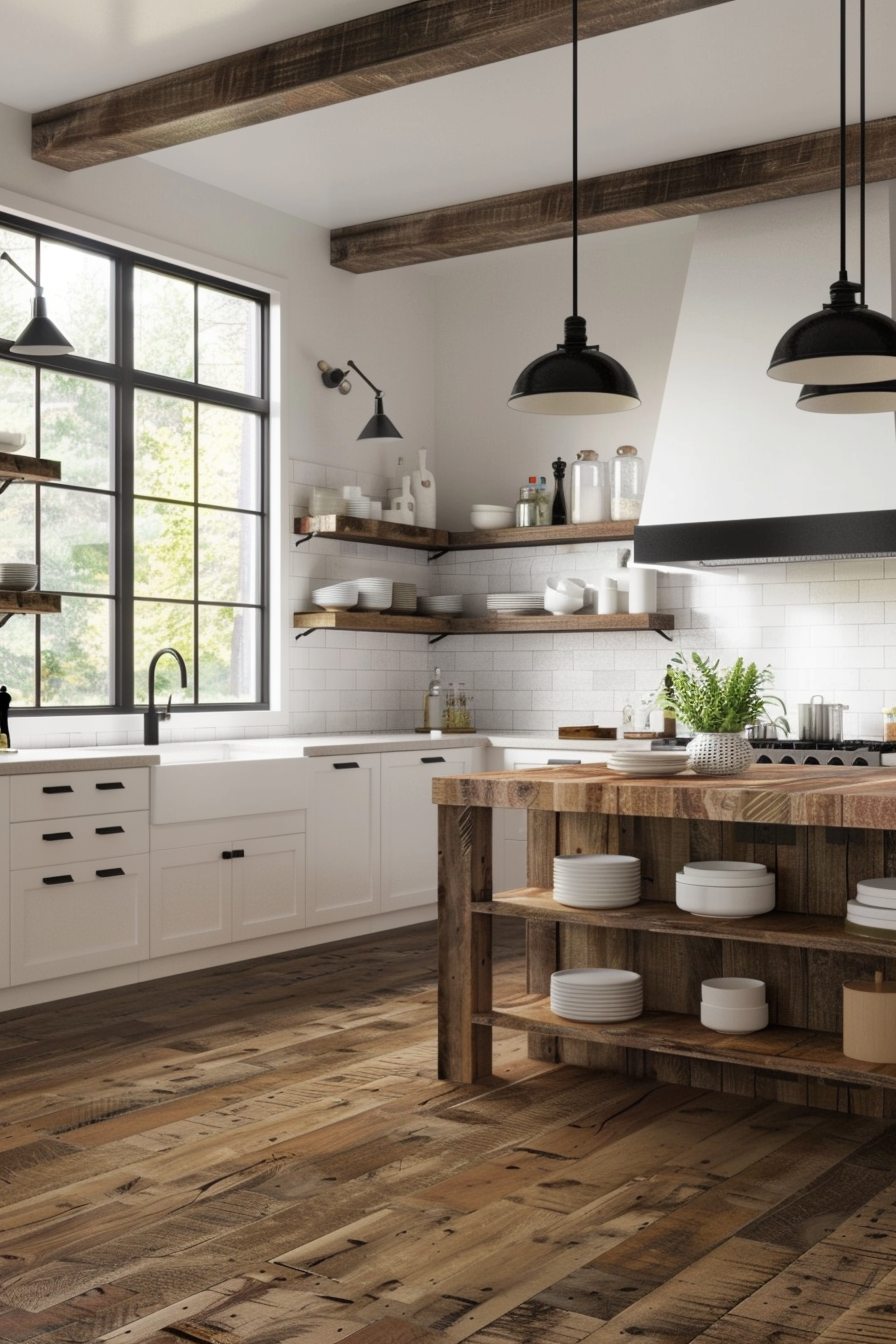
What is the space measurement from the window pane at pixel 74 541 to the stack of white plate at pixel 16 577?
1.87 feet

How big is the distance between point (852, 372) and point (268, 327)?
393 centimetres

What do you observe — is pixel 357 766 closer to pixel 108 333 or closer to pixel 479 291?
pixel 108 333

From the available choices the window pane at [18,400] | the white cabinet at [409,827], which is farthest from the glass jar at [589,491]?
the window pane at [18,400]

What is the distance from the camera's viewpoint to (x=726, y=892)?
357 centimetres

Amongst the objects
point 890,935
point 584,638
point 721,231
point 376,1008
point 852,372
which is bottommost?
point 376,1008

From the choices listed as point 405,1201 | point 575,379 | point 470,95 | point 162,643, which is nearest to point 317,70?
point 470,95

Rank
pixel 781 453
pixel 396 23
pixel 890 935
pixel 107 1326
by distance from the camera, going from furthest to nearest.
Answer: pixel 781 453 → pixel 396 23 → pixel 890 935 → pixel 107 1326

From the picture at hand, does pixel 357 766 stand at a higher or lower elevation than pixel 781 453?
lower

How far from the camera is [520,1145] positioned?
133 inches

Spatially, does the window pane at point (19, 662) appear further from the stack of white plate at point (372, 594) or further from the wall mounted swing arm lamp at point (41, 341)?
the stack of white plate at point (372, 594)

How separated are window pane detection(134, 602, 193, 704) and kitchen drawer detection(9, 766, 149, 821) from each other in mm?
1010

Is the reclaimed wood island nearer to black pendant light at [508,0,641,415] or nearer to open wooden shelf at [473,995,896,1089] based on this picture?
open wooden shelf at [473,995,896,1089]

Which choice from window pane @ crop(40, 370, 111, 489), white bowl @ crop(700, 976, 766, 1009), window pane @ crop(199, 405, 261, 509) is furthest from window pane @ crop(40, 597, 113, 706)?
white bowl @ crop(700, 976, 766, 1009)

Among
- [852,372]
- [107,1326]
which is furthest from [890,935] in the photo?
[107,1326]
